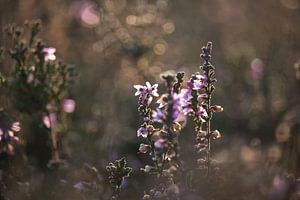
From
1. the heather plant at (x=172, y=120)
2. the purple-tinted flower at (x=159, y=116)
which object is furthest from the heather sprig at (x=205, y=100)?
the purple-tinted flower at (x=159, y=116)

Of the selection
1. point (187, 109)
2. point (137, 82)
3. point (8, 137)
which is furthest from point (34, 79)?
point (137, 82)

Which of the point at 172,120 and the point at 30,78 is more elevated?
the point at 30,78

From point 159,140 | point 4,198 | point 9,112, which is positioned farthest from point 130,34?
point 159,140

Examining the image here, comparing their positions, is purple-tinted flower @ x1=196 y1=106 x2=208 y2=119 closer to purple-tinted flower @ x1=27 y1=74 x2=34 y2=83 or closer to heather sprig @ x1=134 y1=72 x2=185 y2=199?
heather sprig @ x1=134 y1=72 x2=185 y2=199

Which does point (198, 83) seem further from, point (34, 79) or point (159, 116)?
point (34, 79)

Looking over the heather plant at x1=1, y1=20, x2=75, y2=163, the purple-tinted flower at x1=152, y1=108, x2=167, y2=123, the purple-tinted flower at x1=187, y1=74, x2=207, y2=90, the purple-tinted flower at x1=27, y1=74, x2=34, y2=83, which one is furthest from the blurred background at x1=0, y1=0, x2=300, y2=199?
the purple-tinted flower at x1=152, y1=108, x2=167, y2=123

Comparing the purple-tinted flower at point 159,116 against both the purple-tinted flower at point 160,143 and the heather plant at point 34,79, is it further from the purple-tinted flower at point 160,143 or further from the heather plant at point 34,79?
the heather plant at point 34,79

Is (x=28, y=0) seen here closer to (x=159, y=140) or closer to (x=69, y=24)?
(x=69, y=24)

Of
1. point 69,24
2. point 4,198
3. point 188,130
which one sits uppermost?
point 69,24
